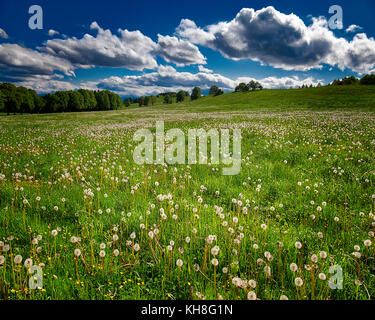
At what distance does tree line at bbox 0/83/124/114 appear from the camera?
7003cm

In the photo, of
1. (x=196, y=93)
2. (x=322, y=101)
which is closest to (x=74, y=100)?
(x=196, y=93)

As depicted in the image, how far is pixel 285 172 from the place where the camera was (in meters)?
5.71

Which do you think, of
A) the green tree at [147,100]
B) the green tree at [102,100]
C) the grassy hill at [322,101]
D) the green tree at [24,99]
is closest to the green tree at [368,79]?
the grassy hill at [322,101]

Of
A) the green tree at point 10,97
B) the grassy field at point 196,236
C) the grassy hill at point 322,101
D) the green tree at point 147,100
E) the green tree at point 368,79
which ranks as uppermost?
the green tree at point 147,100

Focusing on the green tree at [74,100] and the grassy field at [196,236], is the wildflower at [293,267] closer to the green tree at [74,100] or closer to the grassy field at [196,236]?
the grassy field at [196,236]

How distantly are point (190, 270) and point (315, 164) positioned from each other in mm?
5668

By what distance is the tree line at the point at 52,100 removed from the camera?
70.0m

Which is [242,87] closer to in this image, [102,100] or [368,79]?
Answer: [368,79]

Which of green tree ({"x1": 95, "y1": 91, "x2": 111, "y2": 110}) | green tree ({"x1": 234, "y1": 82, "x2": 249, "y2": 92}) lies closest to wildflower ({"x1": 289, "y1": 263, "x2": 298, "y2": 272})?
green tree ({"x1": 95, "y1": 91, "x2": 111, "y2": 110})

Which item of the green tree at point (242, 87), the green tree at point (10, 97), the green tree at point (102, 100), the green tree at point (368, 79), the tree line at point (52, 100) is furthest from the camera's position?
the green tree at point (242, 87)

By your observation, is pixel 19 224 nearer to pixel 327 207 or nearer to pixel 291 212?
pixel 291 212

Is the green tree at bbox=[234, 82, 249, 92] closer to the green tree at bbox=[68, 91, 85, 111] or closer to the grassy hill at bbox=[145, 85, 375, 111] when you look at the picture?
the grassy hill at bbox=[145, 85, 375, 111]

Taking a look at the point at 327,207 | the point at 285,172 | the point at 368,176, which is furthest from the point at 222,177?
the point at 368,176
